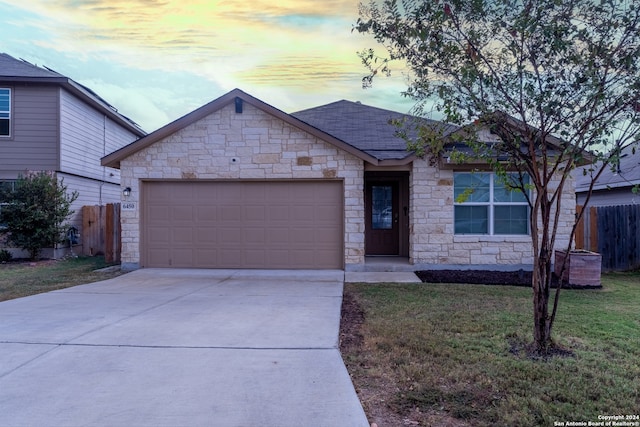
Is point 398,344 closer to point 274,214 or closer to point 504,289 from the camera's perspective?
point 504,289

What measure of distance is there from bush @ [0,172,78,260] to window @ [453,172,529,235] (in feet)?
38.8

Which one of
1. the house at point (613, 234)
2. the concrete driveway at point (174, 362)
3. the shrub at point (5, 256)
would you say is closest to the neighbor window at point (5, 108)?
the shrub at point (5, 256)

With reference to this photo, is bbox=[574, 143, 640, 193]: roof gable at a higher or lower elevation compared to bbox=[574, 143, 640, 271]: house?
higher

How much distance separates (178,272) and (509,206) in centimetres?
836

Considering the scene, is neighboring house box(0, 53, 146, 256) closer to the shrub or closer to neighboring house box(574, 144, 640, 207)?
the shrub

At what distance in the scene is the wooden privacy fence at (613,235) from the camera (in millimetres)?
11469

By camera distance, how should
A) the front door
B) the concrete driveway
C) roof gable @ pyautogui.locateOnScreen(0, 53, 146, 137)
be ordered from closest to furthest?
1. the concrete driveway
2. the front door
3. roof gable @ pyautogui.locateOnScreen(0, 53, 146, 137)

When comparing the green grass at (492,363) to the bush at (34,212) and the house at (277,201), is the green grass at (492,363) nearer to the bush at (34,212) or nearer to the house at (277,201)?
the house at (277,201)

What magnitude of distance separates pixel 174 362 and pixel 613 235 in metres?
12.1

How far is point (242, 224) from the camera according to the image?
11.2m

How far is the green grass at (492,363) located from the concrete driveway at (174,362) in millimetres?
465

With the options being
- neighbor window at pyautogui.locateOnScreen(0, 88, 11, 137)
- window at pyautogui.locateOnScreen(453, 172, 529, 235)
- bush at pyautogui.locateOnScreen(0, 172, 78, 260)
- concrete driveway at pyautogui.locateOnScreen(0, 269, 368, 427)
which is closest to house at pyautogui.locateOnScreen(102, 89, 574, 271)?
window at pyautogui.locateOnScreen(453, 172, 529, 235)

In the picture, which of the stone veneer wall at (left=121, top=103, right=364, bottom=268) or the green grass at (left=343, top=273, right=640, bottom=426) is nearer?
the green grass at (left=343, top=273, right=640, bottom=426)

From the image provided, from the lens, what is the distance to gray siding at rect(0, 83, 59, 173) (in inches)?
547
